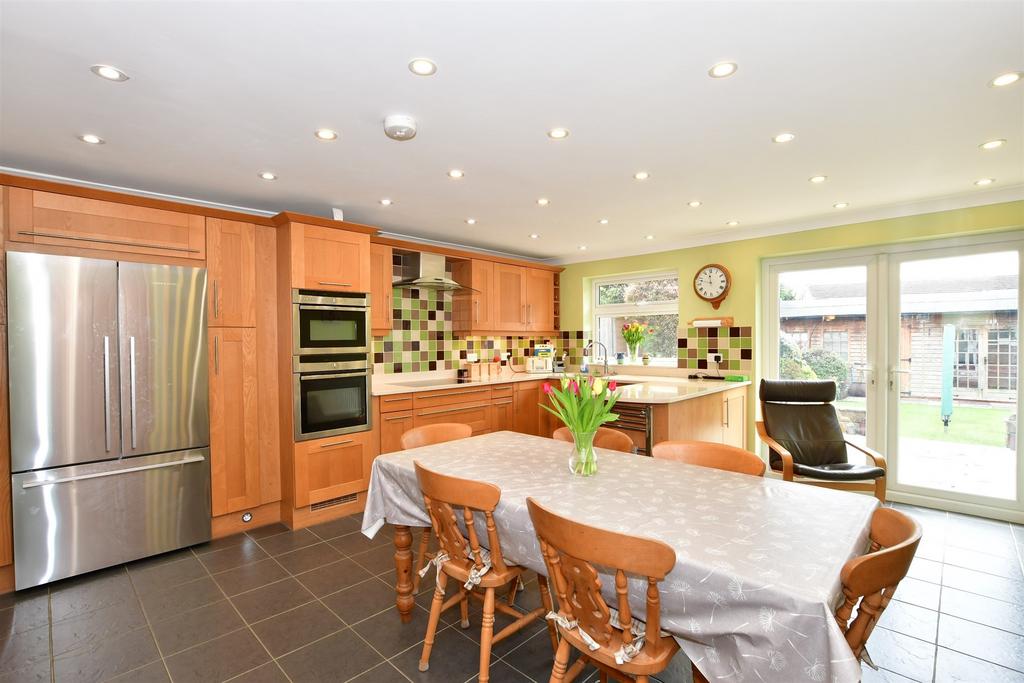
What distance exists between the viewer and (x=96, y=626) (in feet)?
7.70

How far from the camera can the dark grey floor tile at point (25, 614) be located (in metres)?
2.33

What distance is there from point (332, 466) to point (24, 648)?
1819 mm

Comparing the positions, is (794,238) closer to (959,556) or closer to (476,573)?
(959,556)

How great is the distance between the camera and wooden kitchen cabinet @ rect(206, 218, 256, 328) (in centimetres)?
335

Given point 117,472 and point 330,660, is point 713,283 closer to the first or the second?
point 330,660

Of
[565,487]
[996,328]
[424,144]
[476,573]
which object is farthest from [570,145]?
[996,328]

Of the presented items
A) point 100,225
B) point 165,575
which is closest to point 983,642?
point 165,575

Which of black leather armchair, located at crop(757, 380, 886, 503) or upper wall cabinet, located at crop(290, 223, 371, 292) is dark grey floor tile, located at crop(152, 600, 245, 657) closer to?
upper wall cabinet, located at crop(290, 223, 371, 292)

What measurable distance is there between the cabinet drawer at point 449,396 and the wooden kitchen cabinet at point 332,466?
541 millimetres

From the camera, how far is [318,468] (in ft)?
12.0

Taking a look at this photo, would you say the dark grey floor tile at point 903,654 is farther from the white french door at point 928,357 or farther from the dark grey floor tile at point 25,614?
the dark grey floor tile at point 25,614

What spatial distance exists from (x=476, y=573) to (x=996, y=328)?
4.38m

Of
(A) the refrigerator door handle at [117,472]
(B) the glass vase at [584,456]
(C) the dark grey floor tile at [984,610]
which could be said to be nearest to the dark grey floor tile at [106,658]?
(A) the refrigerator door handle at [117,472]

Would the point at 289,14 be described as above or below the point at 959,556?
above
